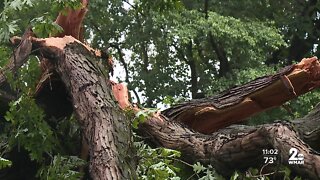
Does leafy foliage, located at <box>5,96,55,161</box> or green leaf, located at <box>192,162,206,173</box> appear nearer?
green leaf, located at <box>192,162,206,173</box>

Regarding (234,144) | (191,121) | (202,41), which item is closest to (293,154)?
(234,144)

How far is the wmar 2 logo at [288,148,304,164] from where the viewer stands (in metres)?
2.87

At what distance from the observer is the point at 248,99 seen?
172 inches

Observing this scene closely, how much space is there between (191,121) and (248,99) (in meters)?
0.49

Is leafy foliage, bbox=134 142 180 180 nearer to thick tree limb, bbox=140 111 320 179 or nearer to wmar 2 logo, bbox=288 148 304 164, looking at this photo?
thick tree limb, bbox=140 111 320 179

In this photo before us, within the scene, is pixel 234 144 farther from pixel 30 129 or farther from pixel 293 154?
pixel 30 129

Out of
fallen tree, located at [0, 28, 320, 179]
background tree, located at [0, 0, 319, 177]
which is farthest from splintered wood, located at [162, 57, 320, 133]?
background tree, located at [0, 0, 319, 177]

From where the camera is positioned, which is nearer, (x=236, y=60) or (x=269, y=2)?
(x=236, y=60)

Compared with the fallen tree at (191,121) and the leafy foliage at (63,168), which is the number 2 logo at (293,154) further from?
the leafy foliage at (63,168)

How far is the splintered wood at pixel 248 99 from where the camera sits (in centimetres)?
418

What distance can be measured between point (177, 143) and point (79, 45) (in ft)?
3.22

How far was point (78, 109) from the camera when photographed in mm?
3900

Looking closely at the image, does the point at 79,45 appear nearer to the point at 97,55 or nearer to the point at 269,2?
→ the point at 97,55

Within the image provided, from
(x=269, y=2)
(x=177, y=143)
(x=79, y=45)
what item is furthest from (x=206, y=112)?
(x=269, y=2)
